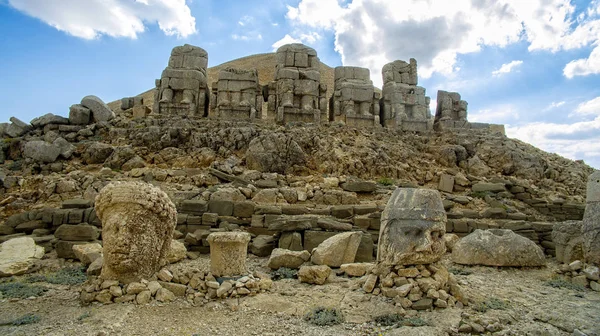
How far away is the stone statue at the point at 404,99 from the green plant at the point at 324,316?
509 inches

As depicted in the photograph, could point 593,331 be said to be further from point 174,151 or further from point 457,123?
point 457,123

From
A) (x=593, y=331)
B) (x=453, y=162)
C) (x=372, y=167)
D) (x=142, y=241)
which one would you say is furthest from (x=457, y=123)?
(x=142, y=241)

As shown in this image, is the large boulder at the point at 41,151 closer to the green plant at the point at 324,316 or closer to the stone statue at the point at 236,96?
the stone statue at the point at 236,96

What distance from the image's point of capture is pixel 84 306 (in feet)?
18.6

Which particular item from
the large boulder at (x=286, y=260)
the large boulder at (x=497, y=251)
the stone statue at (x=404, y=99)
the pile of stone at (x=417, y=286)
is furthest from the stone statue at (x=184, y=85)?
the pile of stone at (x=417, y=286)

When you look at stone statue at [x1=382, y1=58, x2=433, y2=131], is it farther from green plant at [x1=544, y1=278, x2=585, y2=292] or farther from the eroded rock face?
green plant at [x1=544, y1=278, x2=585, y2=292]

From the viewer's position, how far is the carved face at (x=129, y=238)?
582 centimetres

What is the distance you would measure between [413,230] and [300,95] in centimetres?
1200

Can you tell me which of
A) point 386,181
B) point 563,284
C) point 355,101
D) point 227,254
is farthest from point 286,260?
point 355,101

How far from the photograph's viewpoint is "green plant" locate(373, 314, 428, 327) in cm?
512

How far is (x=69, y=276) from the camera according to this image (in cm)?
724

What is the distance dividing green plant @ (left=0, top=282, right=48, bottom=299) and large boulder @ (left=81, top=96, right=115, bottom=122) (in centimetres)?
1136

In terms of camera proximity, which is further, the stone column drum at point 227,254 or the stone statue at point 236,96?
the stone statue at point 236,96

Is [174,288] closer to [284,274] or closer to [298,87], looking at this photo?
[284,274]
